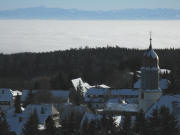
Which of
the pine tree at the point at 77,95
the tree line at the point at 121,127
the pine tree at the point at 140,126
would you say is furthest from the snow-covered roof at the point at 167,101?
the pine tree at the point at 77,95

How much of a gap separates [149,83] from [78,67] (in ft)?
289

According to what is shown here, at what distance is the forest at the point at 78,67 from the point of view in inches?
3809

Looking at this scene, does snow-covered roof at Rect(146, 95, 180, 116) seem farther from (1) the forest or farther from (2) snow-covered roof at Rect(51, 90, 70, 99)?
(2) snow-covered roof at Rect(51, 90, 70, 99)

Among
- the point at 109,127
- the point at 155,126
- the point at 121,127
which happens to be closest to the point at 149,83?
the point at 121,127

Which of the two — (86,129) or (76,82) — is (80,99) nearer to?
(76,82)

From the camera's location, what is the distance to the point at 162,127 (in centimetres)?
3266

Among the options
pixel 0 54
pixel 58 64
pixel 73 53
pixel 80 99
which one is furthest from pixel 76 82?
pixel 0 54

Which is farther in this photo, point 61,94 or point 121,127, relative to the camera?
point 61,94

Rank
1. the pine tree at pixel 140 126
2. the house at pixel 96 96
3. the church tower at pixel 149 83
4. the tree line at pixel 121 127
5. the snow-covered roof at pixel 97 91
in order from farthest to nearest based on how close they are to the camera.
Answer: the snow-covered roof at pixel 97 91
the house at pixel 96 96
the church tower at pixel 149 83
the pine tree at pixel 140 126
the tree line at pixel 121 127

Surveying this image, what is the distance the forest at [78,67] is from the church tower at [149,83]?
2197cm

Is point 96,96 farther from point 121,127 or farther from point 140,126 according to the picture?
point 140,126

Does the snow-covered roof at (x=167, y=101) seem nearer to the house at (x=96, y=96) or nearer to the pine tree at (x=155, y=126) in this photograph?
the pine tree at (x=155, y=126)

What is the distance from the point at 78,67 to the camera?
137m

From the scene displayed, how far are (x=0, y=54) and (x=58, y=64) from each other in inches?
1719
